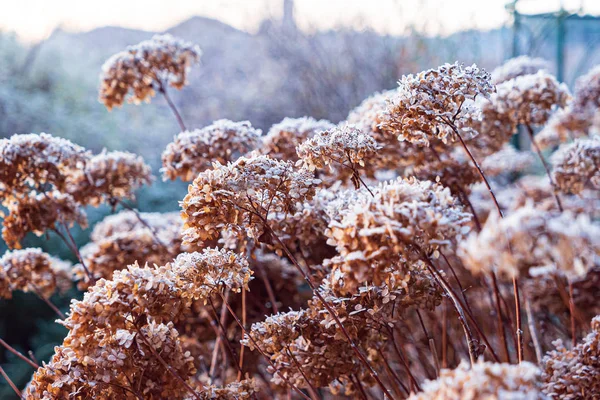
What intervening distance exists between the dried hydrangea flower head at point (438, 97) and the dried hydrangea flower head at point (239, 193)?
0.27 meters

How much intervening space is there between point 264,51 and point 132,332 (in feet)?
18.7

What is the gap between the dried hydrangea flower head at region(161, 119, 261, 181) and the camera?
169 centimetres

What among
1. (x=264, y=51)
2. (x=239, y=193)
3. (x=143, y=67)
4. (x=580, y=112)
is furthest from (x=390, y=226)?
(x=264, y=51)

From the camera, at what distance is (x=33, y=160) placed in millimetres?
1660

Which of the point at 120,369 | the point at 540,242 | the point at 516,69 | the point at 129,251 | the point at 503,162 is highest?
the point at 503,162

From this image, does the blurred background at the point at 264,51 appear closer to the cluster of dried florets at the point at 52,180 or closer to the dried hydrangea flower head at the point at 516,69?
the cluster of dried florets at the point at 52,180

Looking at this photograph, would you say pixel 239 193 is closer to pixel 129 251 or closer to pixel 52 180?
pixel 52 180

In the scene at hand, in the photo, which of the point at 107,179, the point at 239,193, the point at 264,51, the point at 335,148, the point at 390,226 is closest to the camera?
the point at 390,226

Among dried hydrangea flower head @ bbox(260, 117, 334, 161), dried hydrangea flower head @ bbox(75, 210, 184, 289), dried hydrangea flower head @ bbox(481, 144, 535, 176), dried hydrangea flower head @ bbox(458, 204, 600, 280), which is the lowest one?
dried hydrangea flower head @ bbox(458, 204, 600, 280)

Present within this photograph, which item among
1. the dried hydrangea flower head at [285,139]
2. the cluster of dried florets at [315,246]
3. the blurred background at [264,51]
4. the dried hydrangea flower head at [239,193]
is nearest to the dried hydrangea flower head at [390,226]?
the cluster of dried florets at [315,246]

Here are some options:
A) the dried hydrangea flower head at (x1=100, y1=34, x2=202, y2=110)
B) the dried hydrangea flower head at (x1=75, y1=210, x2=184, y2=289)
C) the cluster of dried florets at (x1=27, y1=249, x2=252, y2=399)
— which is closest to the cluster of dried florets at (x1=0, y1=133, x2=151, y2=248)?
the dried hydrangea flower head at (x1=75, y1=210, x2=184, y2=289)

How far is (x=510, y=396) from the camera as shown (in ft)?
2.27

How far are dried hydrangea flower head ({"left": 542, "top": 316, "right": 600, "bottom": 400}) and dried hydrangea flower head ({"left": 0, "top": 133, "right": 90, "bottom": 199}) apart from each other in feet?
5.20

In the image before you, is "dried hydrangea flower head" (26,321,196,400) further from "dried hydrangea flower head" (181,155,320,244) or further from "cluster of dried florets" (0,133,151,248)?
"cluster of dried florets" (0,133,151,248)
